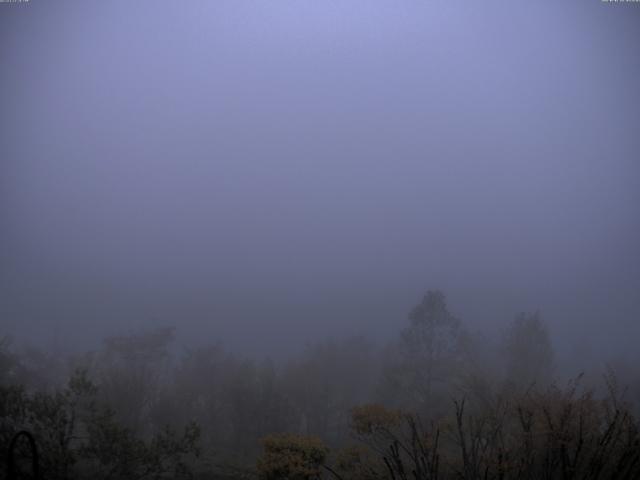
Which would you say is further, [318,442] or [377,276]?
[377,276]

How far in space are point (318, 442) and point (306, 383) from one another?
22.4m

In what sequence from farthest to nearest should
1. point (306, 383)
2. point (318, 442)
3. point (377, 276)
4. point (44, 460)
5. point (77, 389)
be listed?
point (377, 276)
point (306, 383)
point (318, 442)
point (77, 389)
point (44, 460)

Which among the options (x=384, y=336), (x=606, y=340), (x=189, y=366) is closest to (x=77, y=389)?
(x=189, y=366)

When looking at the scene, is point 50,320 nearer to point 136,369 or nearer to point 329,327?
point 329,327

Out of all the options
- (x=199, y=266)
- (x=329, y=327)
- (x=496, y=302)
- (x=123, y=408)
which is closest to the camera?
(x=123, y=408)

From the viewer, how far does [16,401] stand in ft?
52.3

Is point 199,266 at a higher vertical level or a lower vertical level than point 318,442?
higher

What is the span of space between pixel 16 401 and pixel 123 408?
14784 mm

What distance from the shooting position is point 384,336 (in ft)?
322

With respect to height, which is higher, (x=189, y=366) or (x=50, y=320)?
(x=50, y=320)

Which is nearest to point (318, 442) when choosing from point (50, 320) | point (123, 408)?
point (123, 408)

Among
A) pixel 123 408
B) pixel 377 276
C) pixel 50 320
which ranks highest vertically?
pixel 377 276

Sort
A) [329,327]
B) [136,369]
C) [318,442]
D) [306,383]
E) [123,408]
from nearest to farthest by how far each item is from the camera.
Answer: [318,442] < [123,408] < [136,369] < [306,383] < [329,327]

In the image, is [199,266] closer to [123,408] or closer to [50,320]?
[50,320]
